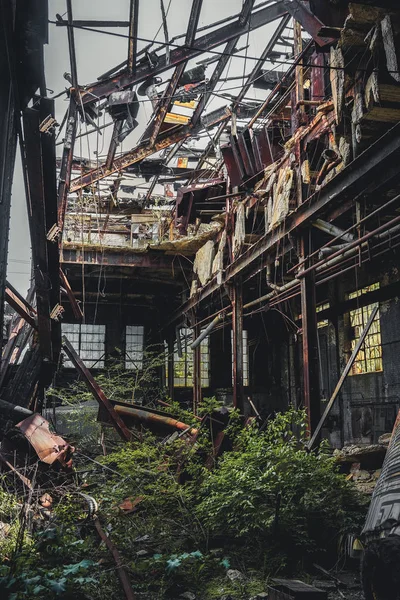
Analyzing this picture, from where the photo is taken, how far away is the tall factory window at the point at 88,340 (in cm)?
2112

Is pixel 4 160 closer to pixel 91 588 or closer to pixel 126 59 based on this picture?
pixel 91 588

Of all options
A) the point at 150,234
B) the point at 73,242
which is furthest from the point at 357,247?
the point at 150,234

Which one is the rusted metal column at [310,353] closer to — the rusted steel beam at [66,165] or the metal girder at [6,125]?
the rusted steel beam at [66,165]

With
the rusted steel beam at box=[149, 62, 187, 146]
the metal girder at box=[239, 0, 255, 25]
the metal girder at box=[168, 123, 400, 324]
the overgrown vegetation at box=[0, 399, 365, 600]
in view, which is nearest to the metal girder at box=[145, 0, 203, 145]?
the rusted steel beam at box=[149, 62, 187, 146]

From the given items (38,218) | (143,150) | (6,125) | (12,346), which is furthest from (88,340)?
(6,125)

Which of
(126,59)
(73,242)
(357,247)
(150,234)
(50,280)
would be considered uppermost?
(126,59)

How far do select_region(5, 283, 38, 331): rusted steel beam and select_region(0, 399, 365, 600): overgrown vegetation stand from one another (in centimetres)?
243

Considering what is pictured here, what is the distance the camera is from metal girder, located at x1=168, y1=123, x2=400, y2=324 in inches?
274

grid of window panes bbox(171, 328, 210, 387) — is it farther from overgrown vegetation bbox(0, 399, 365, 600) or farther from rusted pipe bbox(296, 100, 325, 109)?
rusted pipe bbox(296, 100, 325, 109)

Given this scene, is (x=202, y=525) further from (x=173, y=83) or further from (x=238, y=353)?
(x=173, y=83)

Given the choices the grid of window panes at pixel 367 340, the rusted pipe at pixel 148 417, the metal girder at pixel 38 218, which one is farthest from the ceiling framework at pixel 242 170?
the rusted pipe at pixel 148 417

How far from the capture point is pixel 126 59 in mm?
12219

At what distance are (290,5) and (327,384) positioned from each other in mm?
→ 9366

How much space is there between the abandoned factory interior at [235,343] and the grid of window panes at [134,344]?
4596mm
